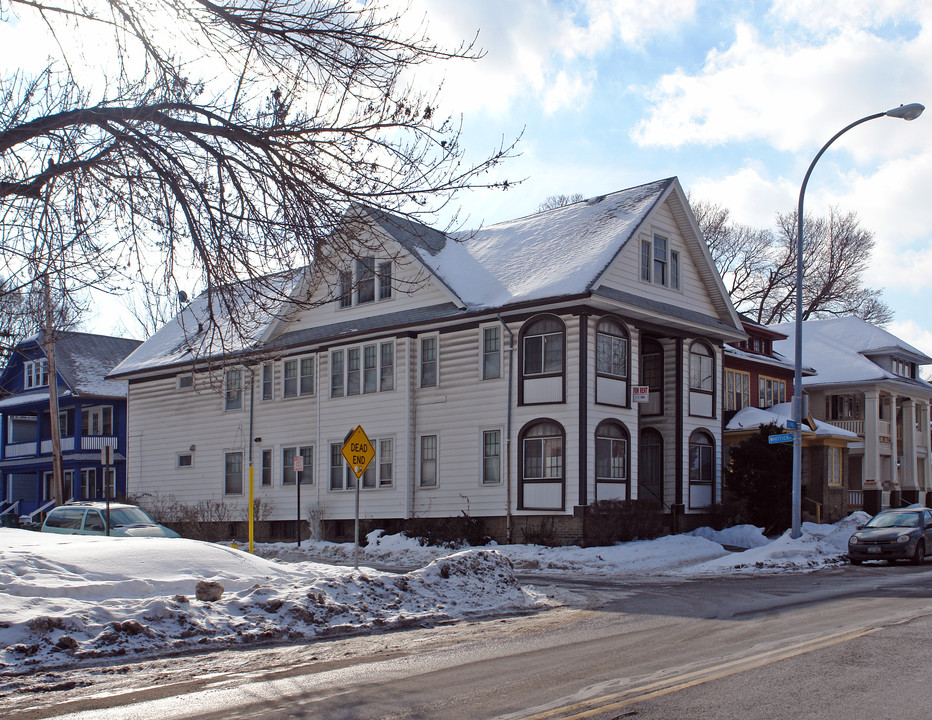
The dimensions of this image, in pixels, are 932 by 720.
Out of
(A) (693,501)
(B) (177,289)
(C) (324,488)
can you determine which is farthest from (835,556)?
(B) (177,289)

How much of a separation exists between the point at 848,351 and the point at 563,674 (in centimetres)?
4170

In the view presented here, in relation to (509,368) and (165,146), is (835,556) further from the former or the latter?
(165,146)

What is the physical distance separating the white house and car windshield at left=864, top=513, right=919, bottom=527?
636 centimetres

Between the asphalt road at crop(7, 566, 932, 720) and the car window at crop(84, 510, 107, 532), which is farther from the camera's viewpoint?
the car window at crop(84, 510, 107, 532)

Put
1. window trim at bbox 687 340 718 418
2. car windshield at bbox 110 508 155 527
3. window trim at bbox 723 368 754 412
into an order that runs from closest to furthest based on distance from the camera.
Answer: car windshield at bbox 110 508 155 527 → window trim at bbox 687 340 718 418 → window trim at bbox 723 368 754 412

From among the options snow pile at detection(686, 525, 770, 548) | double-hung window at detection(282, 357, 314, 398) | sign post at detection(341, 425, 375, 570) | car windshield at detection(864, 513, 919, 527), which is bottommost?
snow pile at detection(686, 525, 770, 548)

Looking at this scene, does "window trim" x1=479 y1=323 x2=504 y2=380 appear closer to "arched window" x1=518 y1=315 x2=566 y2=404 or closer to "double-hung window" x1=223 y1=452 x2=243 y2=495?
"arched window" x1=518 y1=315 x2=566 y2=404

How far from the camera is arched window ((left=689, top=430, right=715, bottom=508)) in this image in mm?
29422

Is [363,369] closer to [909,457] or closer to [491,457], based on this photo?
[491,457]

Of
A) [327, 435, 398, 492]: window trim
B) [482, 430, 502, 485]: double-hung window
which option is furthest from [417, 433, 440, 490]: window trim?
[482, 430, 502, 485]: double-hung window

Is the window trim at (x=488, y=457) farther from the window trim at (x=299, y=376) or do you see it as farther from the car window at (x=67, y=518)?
the car window at (x=67, y=518)

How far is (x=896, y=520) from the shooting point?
23.0m

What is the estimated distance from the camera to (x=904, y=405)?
46.9 m

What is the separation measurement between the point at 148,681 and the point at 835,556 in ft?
61.4
